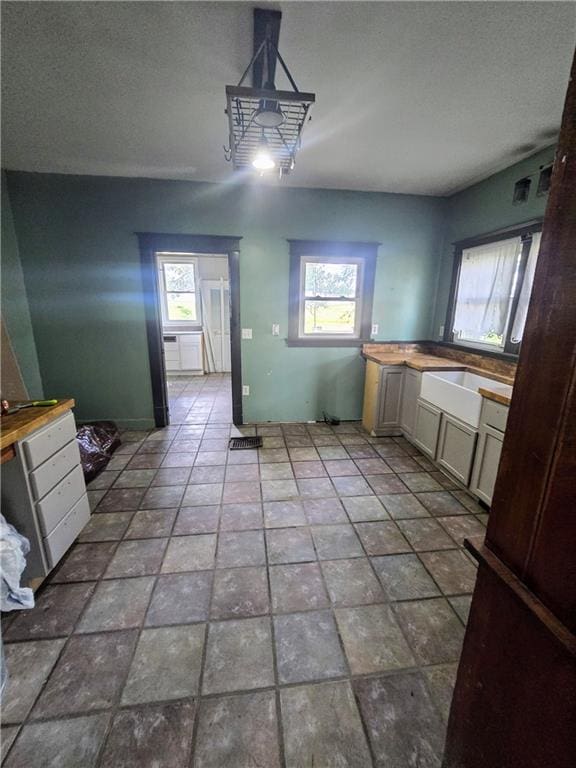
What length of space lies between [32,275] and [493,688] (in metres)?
4.52

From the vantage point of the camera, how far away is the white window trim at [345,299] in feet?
12.0

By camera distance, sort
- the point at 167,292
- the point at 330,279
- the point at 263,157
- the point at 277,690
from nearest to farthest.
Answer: the point at 277,690 < the point at 263,157 < the point at 330,279 < the point at 167,292

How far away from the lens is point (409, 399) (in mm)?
3334

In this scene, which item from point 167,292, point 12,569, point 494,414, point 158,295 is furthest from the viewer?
point 167,292

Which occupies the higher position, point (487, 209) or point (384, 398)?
point (487, 209)

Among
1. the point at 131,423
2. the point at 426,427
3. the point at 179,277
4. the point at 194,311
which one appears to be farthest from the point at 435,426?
the point at 179,277

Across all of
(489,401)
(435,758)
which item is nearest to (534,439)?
(435,758)

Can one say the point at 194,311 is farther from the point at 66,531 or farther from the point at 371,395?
the point at 66,531

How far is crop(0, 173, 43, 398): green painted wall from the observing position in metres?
3.02

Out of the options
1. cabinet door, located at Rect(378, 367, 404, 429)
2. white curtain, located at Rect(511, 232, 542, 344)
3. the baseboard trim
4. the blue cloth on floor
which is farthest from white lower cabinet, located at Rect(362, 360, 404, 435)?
the blue cloth on floor

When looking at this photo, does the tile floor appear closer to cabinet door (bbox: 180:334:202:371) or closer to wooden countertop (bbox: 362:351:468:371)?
wooden countertop (bbox: 362:351:468:371)

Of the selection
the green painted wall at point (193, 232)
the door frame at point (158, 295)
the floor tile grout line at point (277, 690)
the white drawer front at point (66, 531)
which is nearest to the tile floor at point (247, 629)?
the floor tile grout line at point (277, 690)

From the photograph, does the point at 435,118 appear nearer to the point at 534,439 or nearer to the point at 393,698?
the point at 534,439

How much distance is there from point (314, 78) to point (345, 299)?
2.21 metres
